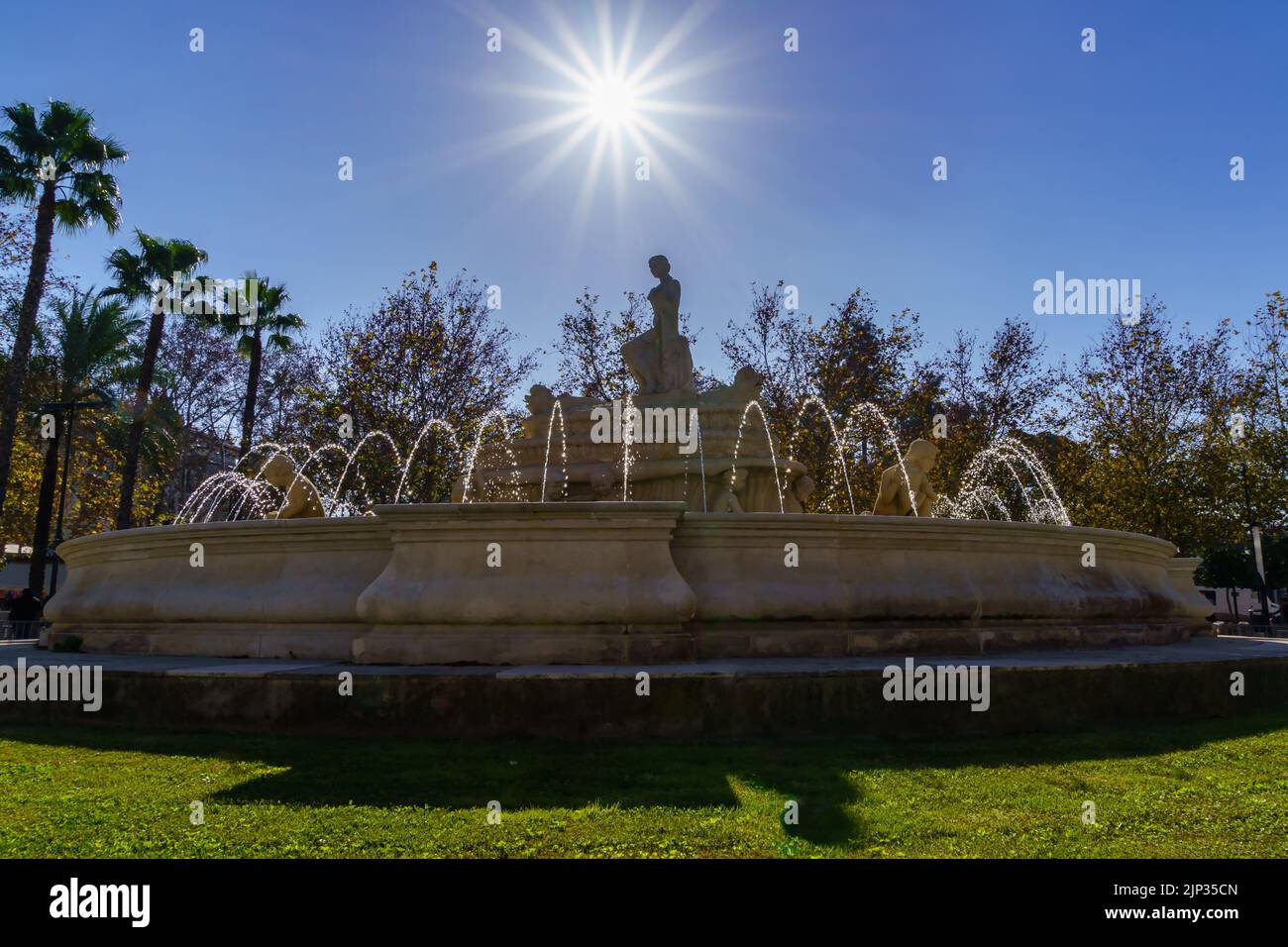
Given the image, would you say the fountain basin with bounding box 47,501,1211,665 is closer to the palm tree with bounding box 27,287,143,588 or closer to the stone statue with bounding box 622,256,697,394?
the stone statue with bounding box 622,256,697,394

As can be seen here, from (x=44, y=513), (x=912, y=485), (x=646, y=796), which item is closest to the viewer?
(x=646, y=796)

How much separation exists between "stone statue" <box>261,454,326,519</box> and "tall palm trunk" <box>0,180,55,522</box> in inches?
667

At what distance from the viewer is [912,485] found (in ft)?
35.3

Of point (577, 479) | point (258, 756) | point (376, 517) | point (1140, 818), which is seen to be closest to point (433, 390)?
point (577, 479)

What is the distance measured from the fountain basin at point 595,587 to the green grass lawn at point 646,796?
1259 mm

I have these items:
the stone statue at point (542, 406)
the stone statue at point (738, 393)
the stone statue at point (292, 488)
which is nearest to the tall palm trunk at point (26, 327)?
the stone statue at point (542, 406)

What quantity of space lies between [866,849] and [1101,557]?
22.5ft

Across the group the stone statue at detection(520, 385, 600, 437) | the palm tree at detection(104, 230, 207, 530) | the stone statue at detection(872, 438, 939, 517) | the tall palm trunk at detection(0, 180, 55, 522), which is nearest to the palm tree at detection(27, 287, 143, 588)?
the palm tree at detection(104, 230, 207, 530)

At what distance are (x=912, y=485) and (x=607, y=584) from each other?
5089 mm

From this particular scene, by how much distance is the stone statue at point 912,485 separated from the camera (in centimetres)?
1077

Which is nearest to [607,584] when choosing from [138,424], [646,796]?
[646,796]

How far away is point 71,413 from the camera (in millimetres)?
26047

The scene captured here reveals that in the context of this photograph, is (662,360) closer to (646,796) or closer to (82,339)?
(646,796)
